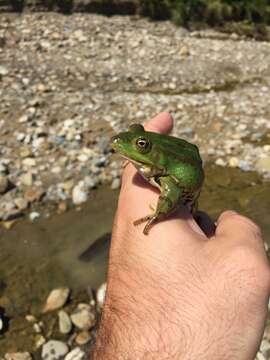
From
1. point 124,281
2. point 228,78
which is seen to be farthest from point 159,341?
point 228,78

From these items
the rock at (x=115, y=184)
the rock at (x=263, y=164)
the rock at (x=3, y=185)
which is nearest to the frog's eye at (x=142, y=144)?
the rock at (x=115, y=184)

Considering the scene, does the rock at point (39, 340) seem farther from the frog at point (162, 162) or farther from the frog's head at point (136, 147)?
the frog's head at point (136, 147)

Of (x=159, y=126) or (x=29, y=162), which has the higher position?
(x=159, y=126)

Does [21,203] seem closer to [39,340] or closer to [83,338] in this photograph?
[39,340]

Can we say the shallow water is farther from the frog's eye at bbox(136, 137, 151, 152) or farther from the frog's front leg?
the frog's eye at bbox(136, 137, 151, 152)

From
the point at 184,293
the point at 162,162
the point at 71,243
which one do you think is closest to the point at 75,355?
the point at 71,243

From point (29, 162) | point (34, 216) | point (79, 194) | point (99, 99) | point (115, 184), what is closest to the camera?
point (34, 216)

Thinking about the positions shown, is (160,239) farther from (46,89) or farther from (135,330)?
(46,89)
